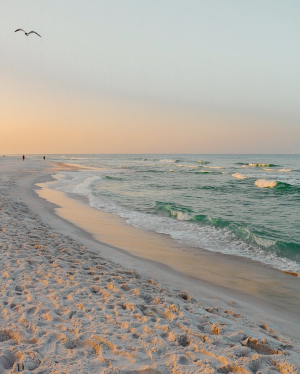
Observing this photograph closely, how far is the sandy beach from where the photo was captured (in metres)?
3.13

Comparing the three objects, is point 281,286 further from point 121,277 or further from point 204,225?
point 204,225

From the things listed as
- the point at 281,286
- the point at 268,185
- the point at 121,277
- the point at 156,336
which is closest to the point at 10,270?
the point at 121,277

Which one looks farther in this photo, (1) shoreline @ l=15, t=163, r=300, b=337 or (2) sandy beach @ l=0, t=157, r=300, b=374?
(1) shoreline @ l=15, t=163, r=300, b=337

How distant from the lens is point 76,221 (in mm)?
11695

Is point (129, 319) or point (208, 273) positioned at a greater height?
point (129, 319)

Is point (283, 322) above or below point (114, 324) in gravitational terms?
below

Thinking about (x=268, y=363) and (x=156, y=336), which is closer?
(x=268, y=363)

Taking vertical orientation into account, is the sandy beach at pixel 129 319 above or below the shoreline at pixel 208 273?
above

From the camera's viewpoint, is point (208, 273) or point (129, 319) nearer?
point (129, 319)

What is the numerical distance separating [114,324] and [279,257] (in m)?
5.85

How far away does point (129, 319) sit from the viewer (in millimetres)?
4062

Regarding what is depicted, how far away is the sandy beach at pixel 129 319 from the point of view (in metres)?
3.13

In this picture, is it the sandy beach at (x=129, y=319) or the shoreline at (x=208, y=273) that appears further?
the shoreline at (x=208, y=273)

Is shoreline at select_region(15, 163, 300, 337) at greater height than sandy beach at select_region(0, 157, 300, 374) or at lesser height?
lesser
